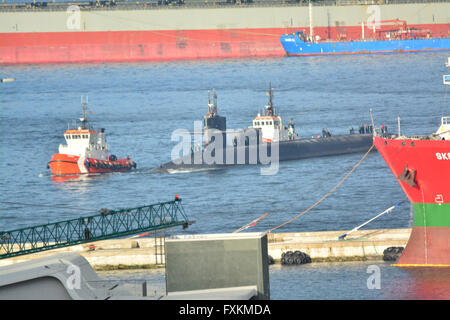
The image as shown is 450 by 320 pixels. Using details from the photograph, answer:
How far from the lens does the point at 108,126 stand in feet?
305

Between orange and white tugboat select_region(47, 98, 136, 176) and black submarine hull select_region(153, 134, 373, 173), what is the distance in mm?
3650

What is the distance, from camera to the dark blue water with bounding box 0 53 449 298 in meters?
53.4

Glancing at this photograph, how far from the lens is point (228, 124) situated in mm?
88375

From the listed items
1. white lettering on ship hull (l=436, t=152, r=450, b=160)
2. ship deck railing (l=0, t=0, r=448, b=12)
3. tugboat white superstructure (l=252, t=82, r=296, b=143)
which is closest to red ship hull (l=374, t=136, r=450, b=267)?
white lettering on ship hull (l=436, t=152, r=450, b=160)

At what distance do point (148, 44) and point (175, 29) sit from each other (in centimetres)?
587

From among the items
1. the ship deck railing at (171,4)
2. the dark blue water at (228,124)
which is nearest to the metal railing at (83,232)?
the dark blue water at (228,124)

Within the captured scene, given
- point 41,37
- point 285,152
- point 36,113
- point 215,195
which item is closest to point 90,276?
point 215,195

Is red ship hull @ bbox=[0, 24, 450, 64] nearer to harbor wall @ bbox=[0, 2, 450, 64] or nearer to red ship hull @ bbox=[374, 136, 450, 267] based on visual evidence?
harbor wall @ bbox=[0, 2, 450, 64]

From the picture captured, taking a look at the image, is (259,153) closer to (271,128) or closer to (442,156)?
(271,128)

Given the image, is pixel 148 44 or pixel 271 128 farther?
pixel 148 44

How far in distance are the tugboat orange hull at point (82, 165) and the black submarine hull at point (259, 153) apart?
9.26 ft

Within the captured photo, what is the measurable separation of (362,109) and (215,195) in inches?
1730

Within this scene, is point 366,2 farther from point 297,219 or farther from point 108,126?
point 297,219

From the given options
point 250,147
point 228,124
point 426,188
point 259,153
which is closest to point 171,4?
point 228,124
